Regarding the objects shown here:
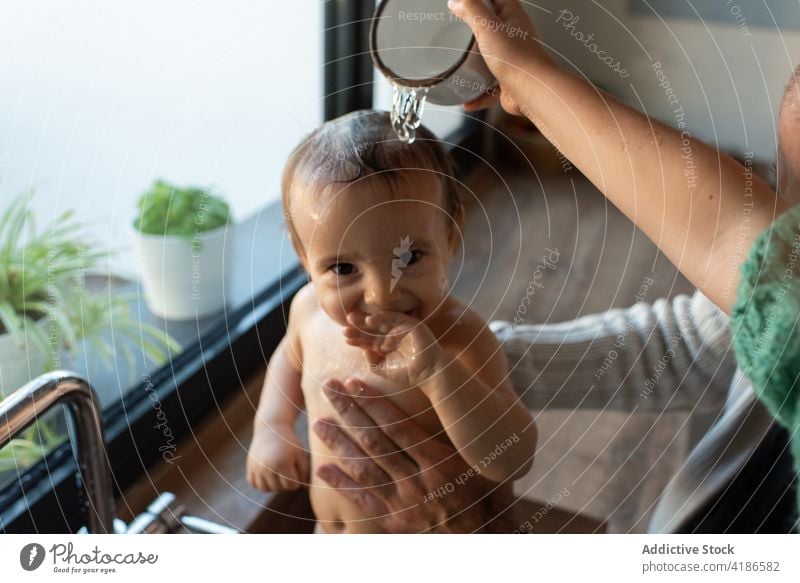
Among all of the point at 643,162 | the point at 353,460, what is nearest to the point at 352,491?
the point at 353,460

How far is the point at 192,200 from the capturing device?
0.72m

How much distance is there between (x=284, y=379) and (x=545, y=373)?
0.59 feet

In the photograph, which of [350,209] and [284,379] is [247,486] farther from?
[350,209]

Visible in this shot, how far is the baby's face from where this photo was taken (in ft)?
1.30

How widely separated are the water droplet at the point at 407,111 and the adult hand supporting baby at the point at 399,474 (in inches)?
5.7

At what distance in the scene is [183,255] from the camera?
2.07 feet

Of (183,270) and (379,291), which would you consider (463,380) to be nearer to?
(379,291)

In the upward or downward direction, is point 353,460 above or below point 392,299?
below

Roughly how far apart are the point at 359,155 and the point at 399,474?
0.18 m

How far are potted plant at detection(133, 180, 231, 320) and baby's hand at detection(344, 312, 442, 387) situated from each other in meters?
0.24

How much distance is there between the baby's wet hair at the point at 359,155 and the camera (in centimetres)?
40

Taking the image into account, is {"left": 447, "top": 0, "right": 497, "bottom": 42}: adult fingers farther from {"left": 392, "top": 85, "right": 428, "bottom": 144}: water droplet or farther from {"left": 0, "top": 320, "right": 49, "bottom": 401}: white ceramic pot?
{"left": 0, "top": 320, "right": 49, "bottom": 401}: white ceramic pot

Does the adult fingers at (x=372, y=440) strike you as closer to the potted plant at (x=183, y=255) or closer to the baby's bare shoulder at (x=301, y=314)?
the baby's bare shoulder at (x=301, y=314)
